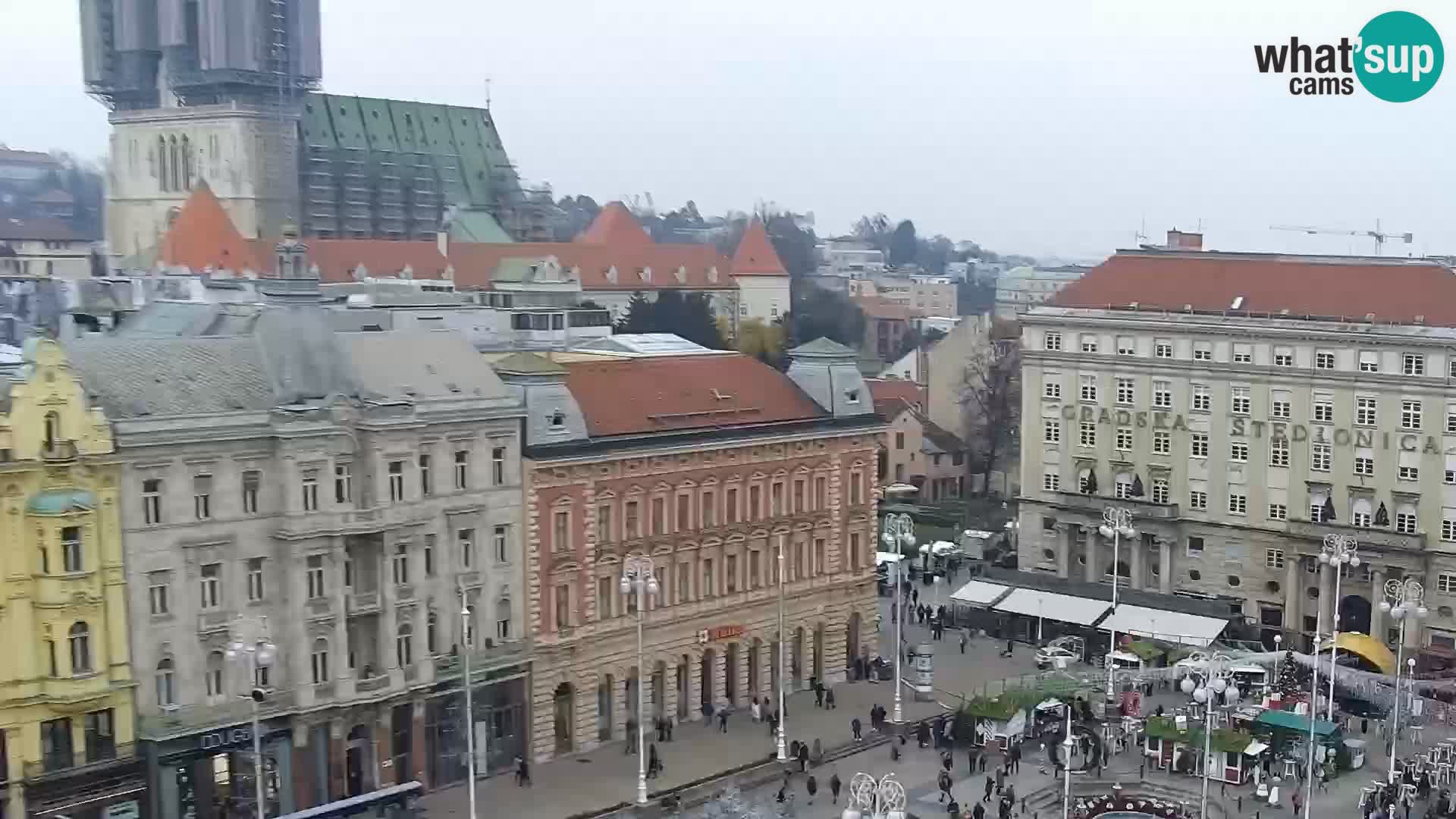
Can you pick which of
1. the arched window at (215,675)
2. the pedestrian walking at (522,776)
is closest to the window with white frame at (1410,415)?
the pedestrian walking at (522,776)

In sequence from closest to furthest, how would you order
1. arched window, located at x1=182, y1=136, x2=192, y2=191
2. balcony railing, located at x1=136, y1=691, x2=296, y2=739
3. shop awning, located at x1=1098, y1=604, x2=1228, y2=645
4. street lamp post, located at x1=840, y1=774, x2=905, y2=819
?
1. street lamp post, located at x1=840, y1=774, x2=905, y2=819
2. balcony railing, located at x1=136, y1=691, x2=296, y2=739
3. shop awning, located at x1=1098, y1=604, x2=1228, y2=645
4. arched window, located at x1=182, y1=136, x2=192, y2=191

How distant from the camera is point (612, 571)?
60.4m

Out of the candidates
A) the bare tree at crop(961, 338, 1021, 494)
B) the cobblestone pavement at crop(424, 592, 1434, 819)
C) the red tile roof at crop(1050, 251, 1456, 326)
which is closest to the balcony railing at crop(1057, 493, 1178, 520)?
the red tile roof at crop(1050, 251, 1456, 326)

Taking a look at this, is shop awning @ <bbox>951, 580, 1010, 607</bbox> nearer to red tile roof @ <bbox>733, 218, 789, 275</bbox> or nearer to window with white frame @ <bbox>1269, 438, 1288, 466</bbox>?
window with white frame @ <bbox>1269, 438, 1288, 466</bbox>

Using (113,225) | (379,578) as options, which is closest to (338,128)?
(113,225)

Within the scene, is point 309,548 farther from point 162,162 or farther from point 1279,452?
point 162,162

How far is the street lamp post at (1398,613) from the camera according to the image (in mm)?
51438

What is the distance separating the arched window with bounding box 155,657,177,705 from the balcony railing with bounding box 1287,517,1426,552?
161ft

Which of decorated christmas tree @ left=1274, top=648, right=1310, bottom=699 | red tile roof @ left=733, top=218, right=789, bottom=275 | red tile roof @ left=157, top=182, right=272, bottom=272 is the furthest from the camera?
red tile roof @ left=733, top=218, right=789, bottom=275

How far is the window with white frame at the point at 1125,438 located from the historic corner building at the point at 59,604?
4915 cm

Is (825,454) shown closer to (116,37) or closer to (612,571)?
(612,571)

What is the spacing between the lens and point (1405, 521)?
7244cm

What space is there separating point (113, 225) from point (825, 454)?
336 ft

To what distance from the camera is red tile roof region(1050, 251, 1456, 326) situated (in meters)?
73.9
